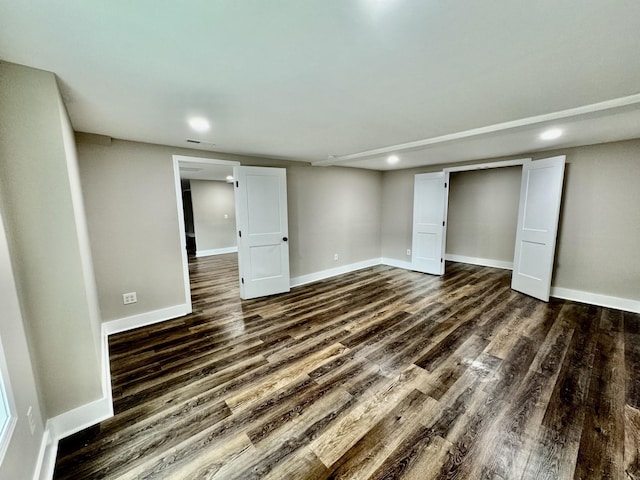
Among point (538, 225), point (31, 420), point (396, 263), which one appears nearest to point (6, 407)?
point (31, 420)

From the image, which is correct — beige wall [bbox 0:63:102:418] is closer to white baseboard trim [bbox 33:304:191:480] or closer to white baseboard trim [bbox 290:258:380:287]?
white baseboard trim [bbox 33:304:191:480]

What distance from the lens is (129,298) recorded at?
3.11 m

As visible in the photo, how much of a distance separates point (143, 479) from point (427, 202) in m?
5.42

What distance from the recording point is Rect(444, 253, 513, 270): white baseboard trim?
560 centimetres

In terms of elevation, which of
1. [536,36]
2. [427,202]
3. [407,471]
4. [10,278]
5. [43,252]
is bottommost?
[407,471]

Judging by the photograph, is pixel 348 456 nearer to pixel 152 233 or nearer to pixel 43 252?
pixel 43 252

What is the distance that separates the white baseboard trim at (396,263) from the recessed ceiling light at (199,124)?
4828 millimetres

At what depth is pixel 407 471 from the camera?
4.71 ft

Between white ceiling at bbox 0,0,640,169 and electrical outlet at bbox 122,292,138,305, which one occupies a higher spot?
white ceiling at bbox 0,0,640,169

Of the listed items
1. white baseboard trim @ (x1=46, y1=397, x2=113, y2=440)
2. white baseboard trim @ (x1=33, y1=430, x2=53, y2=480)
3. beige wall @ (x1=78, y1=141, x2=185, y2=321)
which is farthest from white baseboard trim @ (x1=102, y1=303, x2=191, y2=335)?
white baseboard trim @ (x1=33, y1=430, x2=53, y2=480)

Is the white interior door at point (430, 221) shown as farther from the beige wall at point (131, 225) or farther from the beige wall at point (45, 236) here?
the beige wall at point (45, 236)

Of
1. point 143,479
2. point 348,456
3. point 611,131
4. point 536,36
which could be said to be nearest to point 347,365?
point 348,456

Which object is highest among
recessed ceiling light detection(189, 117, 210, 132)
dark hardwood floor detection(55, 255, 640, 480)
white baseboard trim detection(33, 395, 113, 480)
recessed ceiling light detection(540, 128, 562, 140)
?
recessed ceiling light detection(189, 117, 210, 132)

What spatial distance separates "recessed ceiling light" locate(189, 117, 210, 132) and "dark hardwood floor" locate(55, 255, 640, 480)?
228cm
